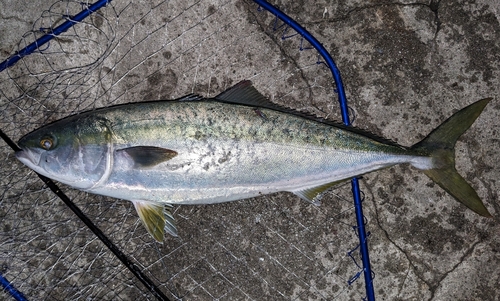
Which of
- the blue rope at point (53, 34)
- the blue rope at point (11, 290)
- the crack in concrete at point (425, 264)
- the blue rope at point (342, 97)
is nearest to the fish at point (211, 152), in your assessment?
the blue rope at point (342, 97)

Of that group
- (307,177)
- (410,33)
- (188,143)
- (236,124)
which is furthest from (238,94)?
Answer: (410,33)

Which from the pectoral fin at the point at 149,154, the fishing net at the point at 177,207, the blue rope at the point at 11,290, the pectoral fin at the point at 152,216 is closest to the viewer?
the pectoral fin at the point at 149,154

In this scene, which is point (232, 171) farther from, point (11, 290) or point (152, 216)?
point (11, 290)

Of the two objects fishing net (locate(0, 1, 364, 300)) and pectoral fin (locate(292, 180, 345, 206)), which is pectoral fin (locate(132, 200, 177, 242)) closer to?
fishing net (locate(0, 1, 364, 300))

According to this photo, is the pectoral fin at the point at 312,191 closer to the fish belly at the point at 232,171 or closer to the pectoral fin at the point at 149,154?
the fish belly at the point at 232,171

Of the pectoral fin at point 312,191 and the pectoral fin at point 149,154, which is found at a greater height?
the pectoral fin at point 149,154

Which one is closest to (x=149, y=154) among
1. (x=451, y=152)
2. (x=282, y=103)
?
(x=282, y=103)

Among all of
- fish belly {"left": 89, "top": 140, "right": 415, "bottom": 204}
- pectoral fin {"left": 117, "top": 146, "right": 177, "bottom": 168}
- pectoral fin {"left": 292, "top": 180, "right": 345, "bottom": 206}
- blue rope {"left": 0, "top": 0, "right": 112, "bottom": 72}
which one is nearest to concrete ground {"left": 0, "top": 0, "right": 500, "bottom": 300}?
blue rope {"left": 0, "top": 0, "right": 112, "bottom": 72}

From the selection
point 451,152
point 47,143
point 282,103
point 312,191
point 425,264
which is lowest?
point 425,264
